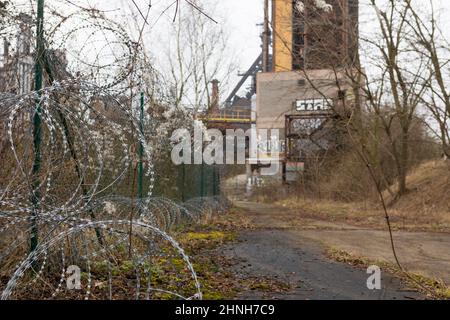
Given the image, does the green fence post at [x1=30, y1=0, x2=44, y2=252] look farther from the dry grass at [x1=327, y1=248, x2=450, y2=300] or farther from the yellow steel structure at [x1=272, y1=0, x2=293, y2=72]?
the yellow steel structure at [x1=272, y1=0, x2=293, y2=72]

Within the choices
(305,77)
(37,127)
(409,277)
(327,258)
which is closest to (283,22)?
(305,77)

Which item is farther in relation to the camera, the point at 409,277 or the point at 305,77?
the point at 305,77

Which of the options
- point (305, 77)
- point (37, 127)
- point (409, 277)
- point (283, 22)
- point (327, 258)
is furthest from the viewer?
point (283, 22)

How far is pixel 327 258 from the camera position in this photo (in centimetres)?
776

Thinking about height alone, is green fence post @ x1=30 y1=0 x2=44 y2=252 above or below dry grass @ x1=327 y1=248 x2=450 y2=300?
Result: above

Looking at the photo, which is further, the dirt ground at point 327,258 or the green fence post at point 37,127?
the dirt ground at point 327,258

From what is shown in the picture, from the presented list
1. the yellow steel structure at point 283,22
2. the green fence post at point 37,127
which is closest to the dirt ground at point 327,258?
the green fence post at point 37,127

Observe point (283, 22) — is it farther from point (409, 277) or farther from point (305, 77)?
point (409, 277)

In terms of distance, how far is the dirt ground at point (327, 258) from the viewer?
5.31 meters

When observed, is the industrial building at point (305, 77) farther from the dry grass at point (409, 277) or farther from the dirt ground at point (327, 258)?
the dry grass at point (409, 277)

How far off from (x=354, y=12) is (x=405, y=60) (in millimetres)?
2403

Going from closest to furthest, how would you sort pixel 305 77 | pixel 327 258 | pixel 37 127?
pixel 37 127
pixel 327 258
pixel 305 77

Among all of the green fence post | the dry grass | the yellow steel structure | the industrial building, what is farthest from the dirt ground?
the yellow steel structure

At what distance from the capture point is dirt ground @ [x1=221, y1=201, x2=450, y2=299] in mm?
5309
